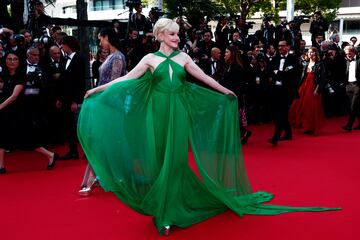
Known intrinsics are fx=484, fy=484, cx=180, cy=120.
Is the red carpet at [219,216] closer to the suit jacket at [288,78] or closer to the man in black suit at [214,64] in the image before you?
the suit jacket at [288,78]

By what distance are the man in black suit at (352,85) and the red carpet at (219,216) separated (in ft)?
7.19

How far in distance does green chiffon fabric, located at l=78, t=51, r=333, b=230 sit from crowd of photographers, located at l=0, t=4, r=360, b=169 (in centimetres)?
156

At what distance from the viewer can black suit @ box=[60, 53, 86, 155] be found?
6.58 metres

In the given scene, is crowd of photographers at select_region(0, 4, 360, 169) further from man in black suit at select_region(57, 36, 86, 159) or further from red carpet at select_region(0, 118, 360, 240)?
red carpet at select_region(0, 118, 360, 240)

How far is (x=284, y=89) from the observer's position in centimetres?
840

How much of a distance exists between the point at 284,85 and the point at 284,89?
0.29 feet

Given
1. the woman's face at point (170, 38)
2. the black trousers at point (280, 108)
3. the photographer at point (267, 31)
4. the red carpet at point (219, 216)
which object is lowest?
the red carpet at point (219, 216)

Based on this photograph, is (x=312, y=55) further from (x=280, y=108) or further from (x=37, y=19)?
(x=37, y=19)

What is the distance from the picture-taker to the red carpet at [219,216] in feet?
13.0

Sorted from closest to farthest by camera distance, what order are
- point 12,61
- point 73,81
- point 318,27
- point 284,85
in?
point 12,61
point 73,81
point 284,85
point 318,27

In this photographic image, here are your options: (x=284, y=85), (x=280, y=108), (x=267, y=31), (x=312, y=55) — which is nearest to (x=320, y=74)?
(x=312, y=55)

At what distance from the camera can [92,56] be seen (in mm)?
11062

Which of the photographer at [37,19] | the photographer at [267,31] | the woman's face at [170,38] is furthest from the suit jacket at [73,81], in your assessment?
the photographer at [267,31]

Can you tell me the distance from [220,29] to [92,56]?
141 inches
